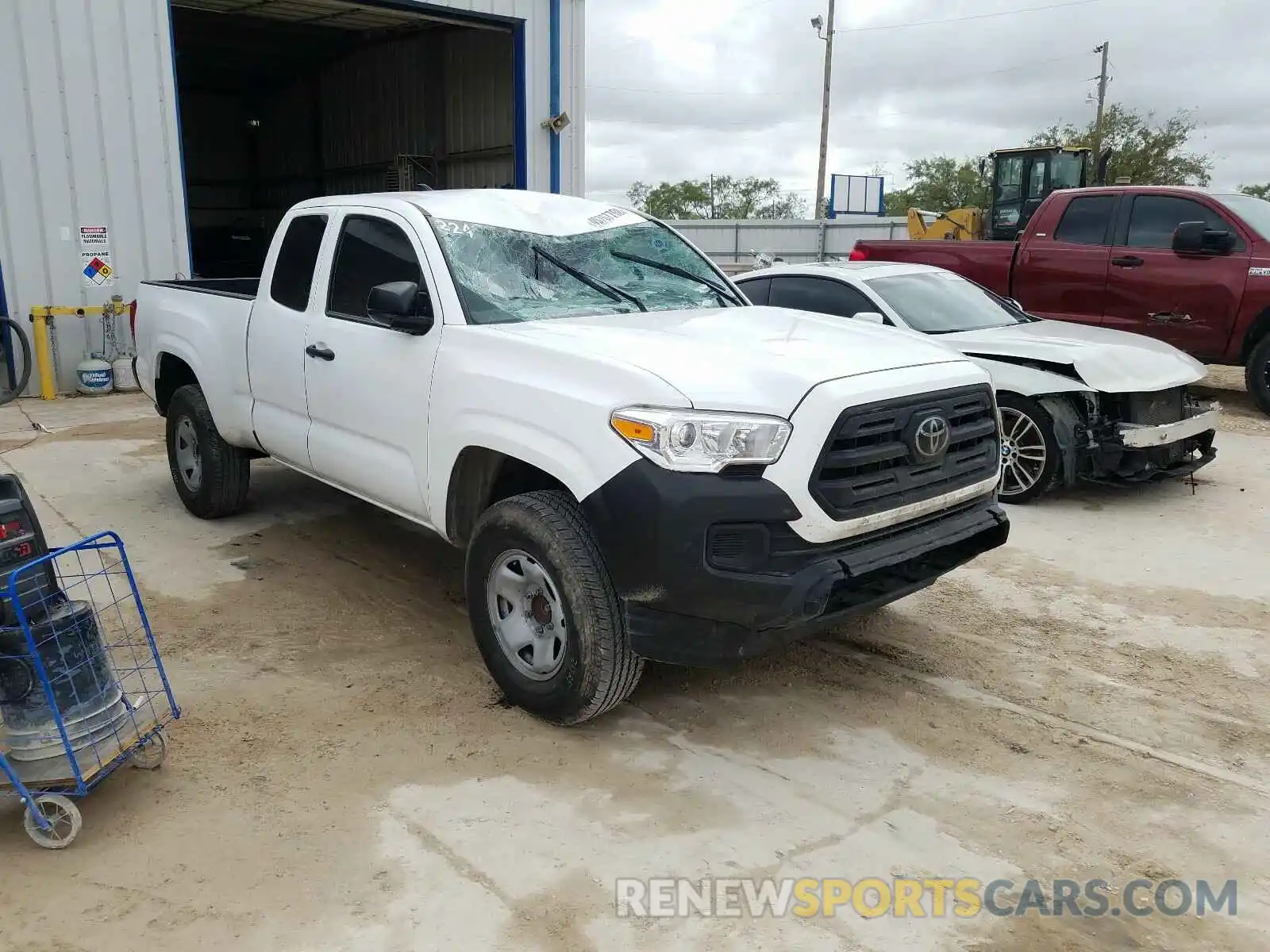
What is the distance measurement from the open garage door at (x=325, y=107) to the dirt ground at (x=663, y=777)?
1169 centimetres

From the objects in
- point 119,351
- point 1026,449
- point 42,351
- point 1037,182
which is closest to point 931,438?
point 1026,449

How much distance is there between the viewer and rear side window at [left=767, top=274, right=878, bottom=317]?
734cm

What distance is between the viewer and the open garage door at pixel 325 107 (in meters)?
17.8

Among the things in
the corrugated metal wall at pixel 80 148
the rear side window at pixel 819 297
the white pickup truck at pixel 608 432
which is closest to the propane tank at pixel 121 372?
the corrugated metal wall at pixel 80 148

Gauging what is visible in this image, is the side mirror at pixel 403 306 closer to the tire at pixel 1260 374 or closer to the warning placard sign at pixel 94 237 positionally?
the tire at pixel 1260 374

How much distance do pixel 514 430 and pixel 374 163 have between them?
2053cm

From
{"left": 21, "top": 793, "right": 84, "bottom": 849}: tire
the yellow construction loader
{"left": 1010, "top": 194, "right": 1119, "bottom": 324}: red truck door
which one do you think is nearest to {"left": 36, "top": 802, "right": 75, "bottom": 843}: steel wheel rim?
{"left": 21, "top": 793, "right": 84, "bottom": 849}: tire

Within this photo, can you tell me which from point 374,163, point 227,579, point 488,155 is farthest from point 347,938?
point 374,163

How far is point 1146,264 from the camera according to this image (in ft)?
31.9

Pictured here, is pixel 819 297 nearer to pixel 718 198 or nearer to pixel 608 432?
pixel 608 432

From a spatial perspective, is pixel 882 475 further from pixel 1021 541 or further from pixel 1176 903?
pixel 1021 541

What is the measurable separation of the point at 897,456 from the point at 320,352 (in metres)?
2.80

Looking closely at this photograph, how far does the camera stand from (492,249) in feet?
14.7

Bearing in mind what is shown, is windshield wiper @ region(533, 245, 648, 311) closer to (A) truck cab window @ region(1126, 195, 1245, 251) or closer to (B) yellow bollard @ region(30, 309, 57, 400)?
(A) truck cab window @ region(1126, 195, 1245, 251)
